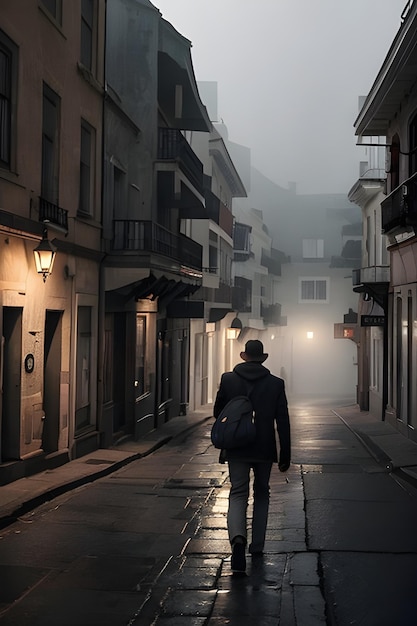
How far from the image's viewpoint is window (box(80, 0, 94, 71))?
16094 mm

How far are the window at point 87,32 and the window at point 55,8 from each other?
66.0 inches

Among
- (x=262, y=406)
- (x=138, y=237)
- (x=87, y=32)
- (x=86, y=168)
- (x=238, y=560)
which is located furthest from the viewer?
→ (x=138, y=237)

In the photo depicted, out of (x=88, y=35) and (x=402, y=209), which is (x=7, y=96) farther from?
(x=402, y=209)

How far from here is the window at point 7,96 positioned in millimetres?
11781

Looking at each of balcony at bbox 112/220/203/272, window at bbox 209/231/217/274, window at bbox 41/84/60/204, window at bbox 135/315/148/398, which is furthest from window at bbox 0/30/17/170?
window at bbox 209/231/217/274

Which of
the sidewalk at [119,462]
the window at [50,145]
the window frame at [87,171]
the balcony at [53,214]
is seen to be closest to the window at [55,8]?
the window at [50,145]

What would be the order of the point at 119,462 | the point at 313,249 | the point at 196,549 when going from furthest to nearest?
1. the point at 313,249
2. the point at 119,462
3. the point at 196,549

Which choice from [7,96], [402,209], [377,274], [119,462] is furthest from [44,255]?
[377,274]

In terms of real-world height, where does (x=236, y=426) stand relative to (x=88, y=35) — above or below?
below

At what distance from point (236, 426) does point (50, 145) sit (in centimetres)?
825

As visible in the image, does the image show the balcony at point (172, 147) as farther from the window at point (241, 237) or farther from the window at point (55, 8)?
the window at point (241, 237)

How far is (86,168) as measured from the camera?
16.5 metres

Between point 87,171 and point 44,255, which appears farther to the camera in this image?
point 87,171

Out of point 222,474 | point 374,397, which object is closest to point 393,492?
point 222,474
